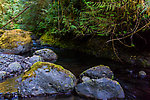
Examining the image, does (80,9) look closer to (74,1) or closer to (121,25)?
(74,1)

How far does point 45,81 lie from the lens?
2855 millimetres

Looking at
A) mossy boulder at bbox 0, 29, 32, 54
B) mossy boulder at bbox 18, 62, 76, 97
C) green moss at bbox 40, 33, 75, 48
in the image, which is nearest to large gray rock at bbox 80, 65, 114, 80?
mossy boulder at bbox 18, 62, 76, 97

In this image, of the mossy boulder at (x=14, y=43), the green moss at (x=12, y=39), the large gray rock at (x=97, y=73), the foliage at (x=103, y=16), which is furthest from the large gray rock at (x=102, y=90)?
the green moss at (x=12, y=39)

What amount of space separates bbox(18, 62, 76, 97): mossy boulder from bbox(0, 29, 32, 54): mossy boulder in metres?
4.00

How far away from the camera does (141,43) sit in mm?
4844

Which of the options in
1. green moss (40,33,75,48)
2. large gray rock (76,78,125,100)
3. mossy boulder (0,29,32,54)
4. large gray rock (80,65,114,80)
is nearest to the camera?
large gray rock (76,78,125,100)

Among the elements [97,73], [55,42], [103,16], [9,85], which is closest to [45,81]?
[9,85]

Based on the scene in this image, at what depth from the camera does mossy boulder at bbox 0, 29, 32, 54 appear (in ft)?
20.7

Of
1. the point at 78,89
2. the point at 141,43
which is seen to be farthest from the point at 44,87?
the point at 141,43

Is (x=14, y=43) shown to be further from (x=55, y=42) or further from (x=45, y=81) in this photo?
(x=45, y=81)

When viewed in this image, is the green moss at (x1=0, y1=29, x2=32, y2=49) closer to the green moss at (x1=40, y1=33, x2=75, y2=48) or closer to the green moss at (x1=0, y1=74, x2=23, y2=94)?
the green moss at (x1=40, y1=33, x2=75, y2=48)

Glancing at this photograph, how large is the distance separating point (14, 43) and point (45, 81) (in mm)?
4586

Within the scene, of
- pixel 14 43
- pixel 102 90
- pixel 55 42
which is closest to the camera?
pixel 102 90

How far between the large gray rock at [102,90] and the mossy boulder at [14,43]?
4880 millimetres
